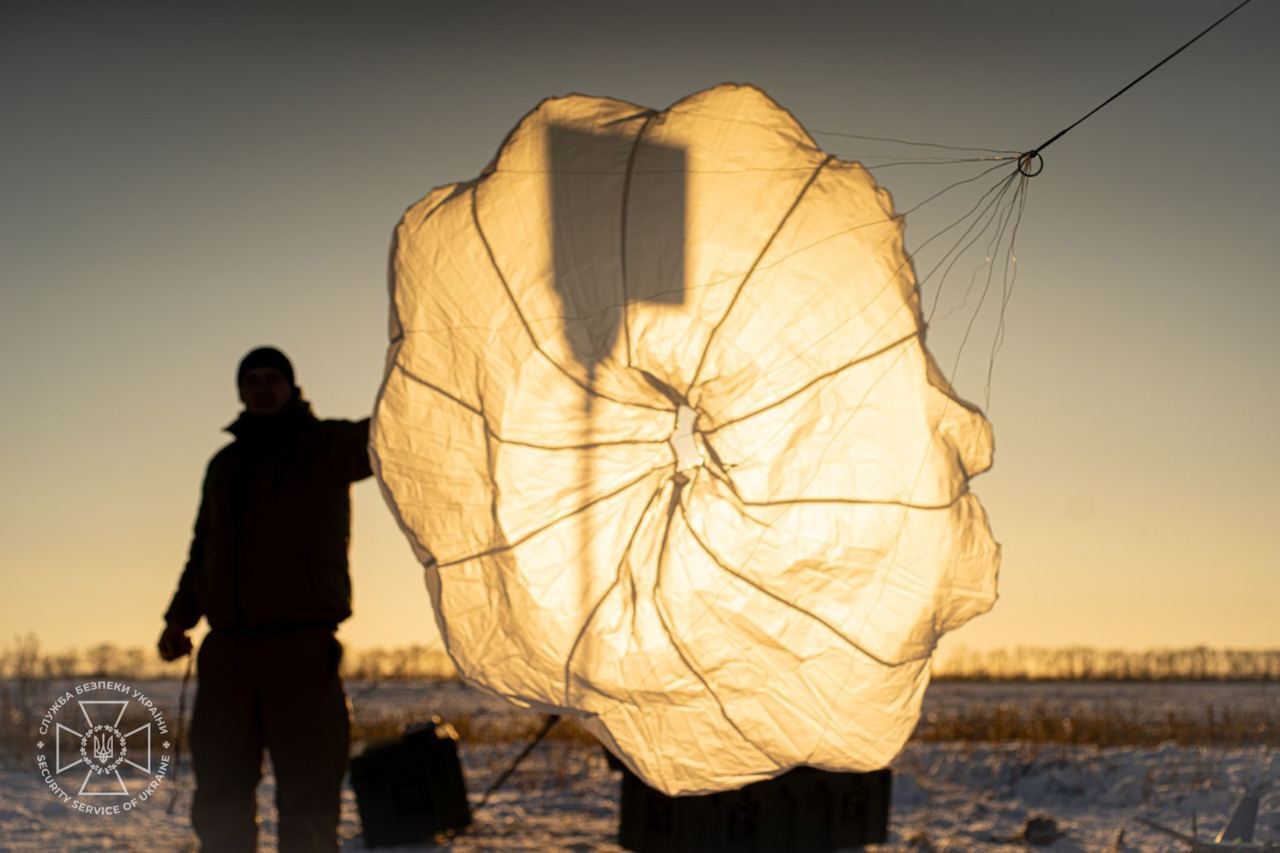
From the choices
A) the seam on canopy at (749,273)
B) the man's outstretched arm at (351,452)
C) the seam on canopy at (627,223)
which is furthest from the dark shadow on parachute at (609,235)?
the man's outstretched arm at (351,452)

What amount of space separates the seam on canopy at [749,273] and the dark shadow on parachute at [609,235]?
151 millimetres

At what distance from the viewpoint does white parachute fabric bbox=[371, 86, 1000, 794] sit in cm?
385

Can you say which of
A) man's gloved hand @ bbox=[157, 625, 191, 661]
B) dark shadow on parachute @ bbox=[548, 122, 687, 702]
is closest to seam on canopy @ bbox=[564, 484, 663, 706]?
dark shadow on parachute @ bbox=[548, 122, 687, 702]

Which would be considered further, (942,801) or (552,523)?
(942,801)

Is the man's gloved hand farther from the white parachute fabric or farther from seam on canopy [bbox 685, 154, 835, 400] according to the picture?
seam on canopy [bbox 685, 154, 835, 400]

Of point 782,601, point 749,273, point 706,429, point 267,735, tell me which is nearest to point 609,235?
point 749,273

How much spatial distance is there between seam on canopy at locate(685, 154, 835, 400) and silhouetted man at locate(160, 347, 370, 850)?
1.11 meters

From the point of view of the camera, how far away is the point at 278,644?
356 cm

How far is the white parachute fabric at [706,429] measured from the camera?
385 centimetres

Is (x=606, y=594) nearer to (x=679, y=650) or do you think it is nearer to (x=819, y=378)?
(x=679, y=650)

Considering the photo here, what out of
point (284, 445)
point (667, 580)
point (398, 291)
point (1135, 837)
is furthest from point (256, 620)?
point (1135, 837)

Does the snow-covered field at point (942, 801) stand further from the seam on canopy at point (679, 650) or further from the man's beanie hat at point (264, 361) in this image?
the man's beanie hat at point (264, 361)

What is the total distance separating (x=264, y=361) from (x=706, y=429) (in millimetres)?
1452

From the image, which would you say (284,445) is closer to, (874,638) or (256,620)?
(256,620)
